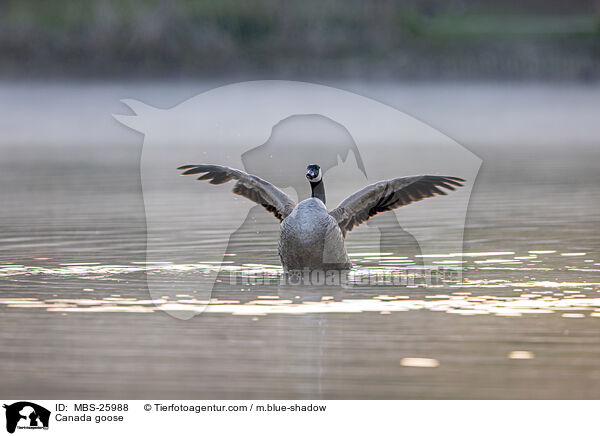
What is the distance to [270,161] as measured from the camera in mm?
29891

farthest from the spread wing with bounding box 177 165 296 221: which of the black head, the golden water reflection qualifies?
the golden water reflection

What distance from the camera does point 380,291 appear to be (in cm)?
1185

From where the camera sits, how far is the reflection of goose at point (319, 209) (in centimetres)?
1324

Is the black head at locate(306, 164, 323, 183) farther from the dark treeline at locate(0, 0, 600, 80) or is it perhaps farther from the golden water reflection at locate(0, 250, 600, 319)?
the dark treeline at locate(0, 0, 600, 80)

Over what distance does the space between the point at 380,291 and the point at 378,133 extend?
3094 cm

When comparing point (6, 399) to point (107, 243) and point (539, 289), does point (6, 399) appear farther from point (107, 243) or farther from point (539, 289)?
point (107, 243)

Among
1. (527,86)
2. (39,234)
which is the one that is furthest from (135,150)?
(527,86)

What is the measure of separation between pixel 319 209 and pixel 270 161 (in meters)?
16.6
